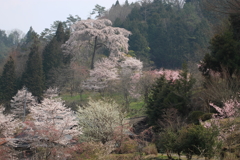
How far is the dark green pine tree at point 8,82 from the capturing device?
32.9 m

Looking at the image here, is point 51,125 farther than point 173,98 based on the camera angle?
No

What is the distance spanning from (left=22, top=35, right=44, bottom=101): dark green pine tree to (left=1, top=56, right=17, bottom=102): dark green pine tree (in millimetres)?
1497

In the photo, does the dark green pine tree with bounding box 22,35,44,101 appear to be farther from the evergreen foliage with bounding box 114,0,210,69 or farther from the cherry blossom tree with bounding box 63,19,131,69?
the evergreen foliage with bounding box 114,0,210,69

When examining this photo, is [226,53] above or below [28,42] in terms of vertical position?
below

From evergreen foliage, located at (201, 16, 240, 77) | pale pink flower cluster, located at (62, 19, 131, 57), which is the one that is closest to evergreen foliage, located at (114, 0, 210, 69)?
pale pink flower cluster, located at (62, 19, 131, 57)

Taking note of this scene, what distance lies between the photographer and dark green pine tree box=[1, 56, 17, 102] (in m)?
32.9

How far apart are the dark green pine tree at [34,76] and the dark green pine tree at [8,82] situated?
150 cm

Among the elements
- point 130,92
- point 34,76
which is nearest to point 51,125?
point 130,92

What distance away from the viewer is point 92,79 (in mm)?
28812

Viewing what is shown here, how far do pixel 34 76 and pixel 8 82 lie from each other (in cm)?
314

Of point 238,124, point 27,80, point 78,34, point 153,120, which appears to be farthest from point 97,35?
point 238,124

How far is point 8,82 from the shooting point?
3347 cm

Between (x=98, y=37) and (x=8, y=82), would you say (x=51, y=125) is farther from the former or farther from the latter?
(x=8, y=82)

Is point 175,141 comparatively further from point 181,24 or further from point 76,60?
point 181,24
